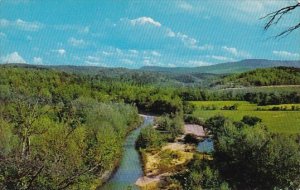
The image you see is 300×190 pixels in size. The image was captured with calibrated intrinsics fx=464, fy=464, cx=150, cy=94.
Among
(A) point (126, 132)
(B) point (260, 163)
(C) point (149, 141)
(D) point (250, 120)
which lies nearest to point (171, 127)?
(A) point (126, 132)

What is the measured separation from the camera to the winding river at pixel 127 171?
2880cm

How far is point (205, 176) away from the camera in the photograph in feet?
86.2

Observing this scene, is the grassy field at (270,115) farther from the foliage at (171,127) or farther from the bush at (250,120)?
the foliage at (171,127)

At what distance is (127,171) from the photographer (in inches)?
1299

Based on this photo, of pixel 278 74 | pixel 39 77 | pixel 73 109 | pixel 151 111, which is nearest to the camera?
pixel 73 109

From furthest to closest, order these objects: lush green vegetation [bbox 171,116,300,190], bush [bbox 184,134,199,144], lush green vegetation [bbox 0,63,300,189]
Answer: bush [bbox 184,134,199,144] < lush green vegetation [bbox 171,116,300,190] < lush green vegetation [bbox 0,63,300,189]

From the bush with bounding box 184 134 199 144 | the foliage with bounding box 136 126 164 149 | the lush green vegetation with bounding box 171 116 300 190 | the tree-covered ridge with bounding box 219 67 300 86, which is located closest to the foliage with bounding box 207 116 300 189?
the lush green vegetation with bounding box 171 116 300 190

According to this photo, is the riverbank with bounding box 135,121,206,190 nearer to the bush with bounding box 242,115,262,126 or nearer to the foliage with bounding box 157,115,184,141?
the foliage with bounding box 157,115,184,141

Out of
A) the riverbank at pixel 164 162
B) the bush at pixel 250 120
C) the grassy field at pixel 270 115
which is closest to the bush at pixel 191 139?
the riverbank at pixel 164 162

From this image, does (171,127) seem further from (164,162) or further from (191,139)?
(164,162)

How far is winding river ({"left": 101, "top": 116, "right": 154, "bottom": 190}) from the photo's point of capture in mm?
28797

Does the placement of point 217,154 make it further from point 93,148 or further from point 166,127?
point 166,127

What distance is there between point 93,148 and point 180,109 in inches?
1408

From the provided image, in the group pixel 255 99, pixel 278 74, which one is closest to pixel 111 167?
pixel 255 99
